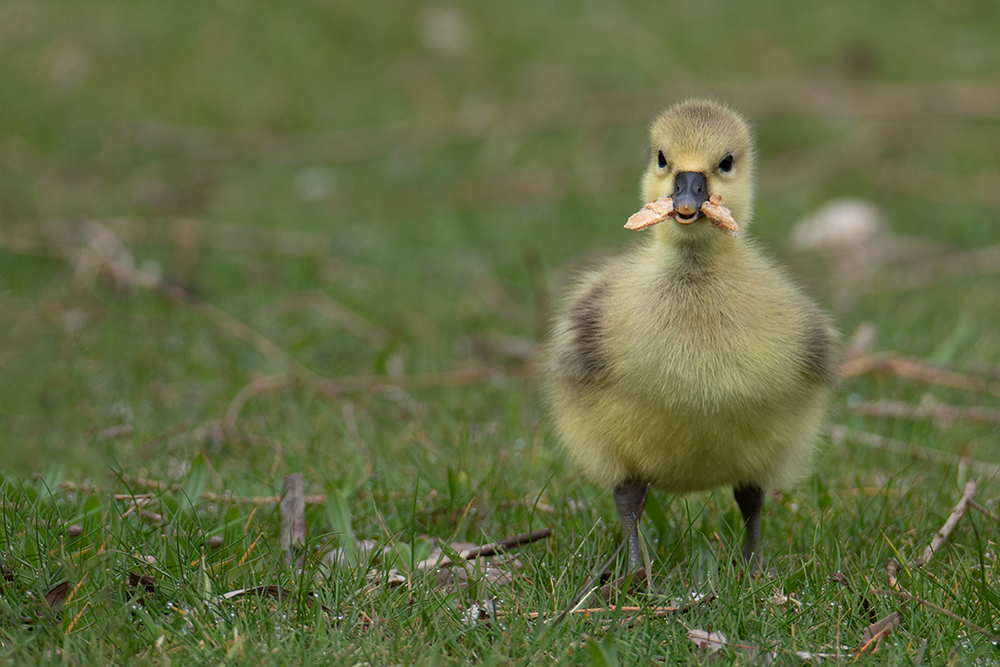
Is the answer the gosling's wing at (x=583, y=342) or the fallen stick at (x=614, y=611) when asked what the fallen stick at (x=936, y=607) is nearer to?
the fallen stick at (x=614, y=611)

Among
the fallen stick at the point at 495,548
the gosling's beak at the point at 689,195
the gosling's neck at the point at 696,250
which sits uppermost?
the gosling's beak at the point at 689,195

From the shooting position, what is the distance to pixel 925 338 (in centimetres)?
559

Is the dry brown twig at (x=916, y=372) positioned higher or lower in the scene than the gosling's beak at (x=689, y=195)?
lower

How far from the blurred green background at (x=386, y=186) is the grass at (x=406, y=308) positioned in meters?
0.03

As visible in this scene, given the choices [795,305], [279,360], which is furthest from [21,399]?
[795,305]

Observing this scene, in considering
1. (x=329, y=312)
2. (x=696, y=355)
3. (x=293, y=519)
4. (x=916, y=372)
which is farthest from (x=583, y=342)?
(x=329, y=312)

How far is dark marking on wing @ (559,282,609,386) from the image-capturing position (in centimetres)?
304

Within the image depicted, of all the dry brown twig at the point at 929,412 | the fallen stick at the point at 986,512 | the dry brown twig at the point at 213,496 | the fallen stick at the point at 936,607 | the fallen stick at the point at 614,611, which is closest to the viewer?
the fallen stick at the point at 936,607

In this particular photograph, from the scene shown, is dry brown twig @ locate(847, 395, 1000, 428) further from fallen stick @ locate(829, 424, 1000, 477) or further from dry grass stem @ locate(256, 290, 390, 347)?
dry grass stem @ locate(256, 290, 390, 347)

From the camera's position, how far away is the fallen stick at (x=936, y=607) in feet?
8.47

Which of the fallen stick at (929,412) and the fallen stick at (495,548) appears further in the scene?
the fallen stick at (929,412)

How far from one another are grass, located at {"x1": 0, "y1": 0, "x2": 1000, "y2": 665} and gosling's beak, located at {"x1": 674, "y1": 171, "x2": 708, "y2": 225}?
913 millimetres

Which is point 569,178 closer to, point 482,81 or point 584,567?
point 482,81

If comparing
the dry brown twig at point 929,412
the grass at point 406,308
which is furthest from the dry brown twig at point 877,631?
the dry brown twig at point 929,412
